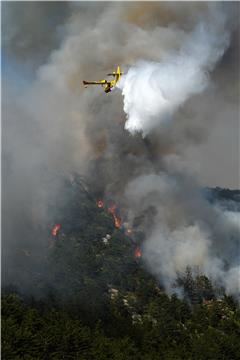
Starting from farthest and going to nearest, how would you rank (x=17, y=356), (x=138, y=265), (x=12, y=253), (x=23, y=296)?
(x=138, y=265)
(x=12, y=253)
(x=23, y=296)
(x=17, y=356)

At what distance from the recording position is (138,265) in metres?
195

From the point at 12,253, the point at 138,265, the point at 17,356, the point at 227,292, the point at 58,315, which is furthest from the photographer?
the point at 138,265

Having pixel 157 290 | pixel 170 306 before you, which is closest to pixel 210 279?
pixel 157 290

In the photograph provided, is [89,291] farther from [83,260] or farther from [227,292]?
[227,292]

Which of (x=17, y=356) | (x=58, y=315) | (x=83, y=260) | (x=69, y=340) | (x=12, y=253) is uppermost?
(x=83, y=260)

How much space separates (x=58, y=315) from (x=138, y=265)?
68.3 meters

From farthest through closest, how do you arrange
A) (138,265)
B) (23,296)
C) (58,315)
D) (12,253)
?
1. (138,265)
2. (12,253)
3. (23,296)
4. (58,315)

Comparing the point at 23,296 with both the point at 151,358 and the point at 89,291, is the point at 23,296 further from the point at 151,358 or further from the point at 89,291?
the point at 151,358

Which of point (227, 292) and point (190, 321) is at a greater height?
point (227, 292)

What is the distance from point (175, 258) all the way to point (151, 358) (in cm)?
7782

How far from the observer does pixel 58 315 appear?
130 m

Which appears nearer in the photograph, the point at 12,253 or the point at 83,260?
the point at 12,253

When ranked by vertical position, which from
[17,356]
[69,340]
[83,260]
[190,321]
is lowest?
[17,356]

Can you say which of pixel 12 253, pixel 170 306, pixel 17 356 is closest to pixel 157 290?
pixel 170 306
